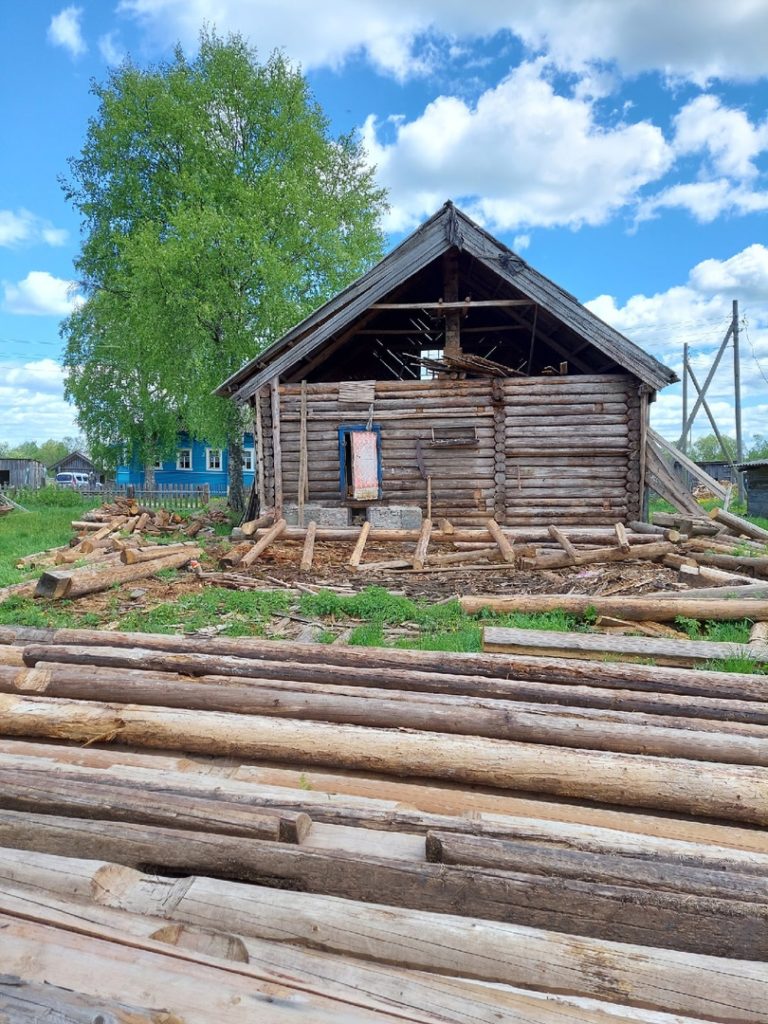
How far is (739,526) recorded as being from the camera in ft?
41.5

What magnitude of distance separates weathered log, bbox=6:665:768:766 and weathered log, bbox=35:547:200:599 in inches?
184

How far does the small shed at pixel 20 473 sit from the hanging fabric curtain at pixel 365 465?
3414cm

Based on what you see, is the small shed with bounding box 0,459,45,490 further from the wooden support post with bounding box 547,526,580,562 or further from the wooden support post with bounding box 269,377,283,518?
the wooden support post with bounding box 547,526,580,562

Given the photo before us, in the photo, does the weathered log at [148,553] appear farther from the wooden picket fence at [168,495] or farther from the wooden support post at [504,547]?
the wooden picket fence at [168,495]

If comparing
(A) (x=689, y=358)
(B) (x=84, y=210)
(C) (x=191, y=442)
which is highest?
(B) (x=84, y=210)

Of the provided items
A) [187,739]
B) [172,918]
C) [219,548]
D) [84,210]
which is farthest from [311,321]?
[84,210]

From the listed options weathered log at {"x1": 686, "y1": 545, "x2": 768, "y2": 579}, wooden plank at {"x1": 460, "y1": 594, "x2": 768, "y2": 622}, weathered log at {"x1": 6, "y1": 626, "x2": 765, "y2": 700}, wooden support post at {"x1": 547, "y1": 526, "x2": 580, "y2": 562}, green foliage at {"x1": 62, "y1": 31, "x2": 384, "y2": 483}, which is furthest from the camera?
green foliage at {"x1": 62, "y1": 31, "x2": 384, "y2": 483}

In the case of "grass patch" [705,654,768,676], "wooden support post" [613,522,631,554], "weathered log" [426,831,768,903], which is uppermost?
"wooden support post" [613,522,631,554]

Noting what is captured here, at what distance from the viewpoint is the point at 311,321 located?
13484 mm

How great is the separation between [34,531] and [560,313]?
16355 millimetres

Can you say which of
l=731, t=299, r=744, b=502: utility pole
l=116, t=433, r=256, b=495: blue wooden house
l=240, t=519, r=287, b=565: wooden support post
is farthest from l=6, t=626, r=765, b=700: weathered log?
l=116, t=433, r=256, b=495: blue wooden house

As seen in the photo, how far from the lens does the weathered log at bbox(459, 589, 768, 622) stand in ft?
21.7

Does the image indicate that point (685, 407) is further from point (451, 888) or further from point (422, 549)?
point (451, 888)

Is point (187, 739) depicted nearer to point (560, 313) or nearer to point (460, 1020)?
point (460, 1020)
